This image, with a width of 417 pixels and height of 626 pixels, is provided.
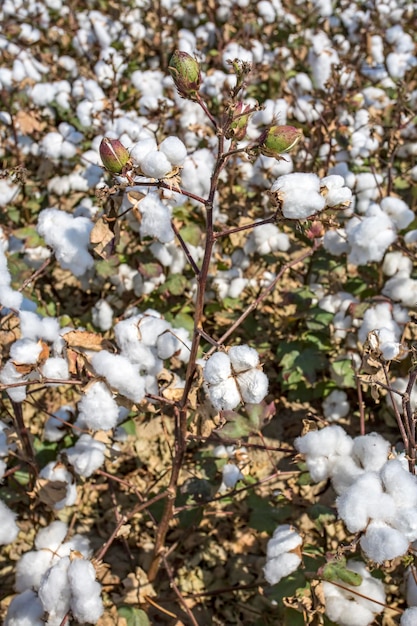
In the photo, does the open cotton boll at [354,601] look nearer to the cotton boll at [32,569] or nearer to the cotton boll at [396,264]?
the cotton boll at [32,569]

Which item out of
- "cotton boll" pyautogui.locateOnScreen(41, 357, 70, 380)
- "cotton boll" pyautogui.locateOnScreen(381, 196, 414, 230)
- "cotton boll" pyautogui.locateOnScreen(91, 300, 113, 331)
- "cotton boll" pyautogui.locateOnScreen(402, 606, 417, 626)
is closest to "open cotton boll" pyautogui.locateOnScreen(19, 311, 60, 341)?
"cotton boll" pyautogui.locateOnScreen(41, 357, 70, 380)

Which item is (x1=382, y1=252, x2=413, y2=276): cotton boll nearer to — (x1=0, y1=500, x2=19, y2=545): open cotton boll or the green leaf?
the green leaf

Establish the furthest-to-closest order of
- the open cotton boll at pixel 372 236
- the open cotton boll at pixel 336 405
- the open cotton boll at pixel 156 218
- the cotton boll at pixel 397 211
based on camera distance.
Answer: the open cotton boll at pixel 336 405, the cotton boll at pixel 397 211, the open cotton boll at pixel 372 236, the open cotton boll at pixel 156 218

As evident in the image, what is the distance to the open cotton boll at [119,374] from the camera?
4.50 ft

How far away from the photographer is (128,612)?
162cm

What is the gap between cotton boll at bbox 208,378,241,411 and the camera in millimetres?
1196

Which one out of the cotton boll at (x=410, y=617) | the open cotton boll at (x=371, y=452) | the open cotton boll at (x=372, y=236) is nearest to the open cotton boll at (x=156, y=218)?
the open cotton boll at (x=372, y=236)

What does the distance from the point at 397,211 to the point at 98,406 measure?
4.41ft

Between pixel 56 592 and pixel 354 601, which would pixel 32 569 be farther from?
pixel 354 601

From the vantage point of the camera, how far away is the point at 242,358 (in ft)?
3.88

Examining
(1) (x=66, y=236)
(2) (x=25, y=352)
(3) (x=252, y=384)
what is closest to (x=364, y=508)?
(3) (x=252, y=384)

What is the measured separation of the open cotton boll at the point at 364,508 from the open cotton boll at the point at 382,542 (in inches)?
0.7

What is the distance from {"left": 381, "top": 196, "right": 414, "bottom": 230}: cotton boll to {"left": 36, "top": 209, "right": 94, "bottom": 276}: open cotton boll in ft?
3.56

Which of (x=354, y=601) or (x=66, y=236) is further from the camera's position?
(x=66, y=236)
